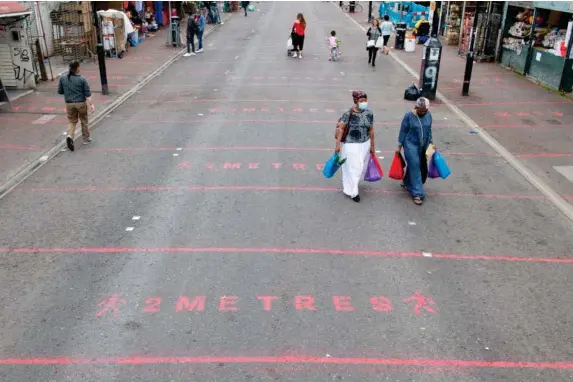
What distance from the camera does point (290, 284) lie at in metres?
6.94

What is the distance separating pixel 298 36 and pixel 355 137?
1732cm

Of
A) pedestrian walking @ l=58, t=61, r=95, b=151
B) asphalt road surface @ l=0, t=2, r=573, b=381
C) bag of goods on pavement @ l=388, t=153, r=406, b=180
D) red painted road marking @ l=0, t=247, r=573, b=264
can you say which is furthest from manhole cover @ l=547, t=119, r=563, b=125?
pedestrian walking @ l=58, t=61, r=95, b=151

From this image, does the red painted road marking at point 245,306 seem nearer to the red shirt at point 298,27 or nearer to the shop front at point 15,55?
the shop front at point 15,55

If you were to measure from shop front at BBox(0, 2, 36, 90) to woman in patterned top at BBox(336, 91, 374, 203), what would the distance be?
1222 cm

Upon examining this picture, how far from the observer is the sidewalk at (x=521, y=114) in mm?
11586

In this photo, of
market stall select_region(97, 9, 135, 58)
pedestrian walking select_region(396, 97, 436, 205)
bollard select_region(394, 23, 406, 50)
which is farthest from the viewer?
bollard select_region(394, 23, 406, 50)

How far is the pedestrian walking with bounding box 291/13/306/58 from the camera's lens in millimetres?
24781

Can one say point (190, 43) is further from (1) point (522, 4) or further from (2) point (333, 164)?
(2) point (333, 164)

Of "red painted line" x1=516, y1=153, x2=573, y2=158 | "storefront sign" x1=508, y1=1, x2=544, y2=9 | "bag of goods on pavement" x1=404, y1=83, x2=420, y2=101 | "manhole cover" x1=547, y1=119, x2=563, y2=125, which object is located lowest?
"red painted line" x1=516, y1=153, x2=573, y2=158

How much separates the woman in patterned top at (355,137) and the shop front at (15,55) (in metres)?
12.2

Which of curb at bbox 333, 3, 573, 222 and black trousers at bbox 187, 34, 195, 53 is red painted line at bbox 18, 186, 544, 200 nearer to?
curb at bbox 333, 3, 573, 222

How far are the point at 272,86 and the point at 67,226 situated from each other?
38.7 feet

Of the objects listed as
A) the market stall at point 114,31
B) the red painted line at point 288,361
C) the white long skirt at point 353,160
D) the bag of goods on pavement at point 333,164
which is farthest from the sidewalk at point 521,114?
the market stall at point 114,31

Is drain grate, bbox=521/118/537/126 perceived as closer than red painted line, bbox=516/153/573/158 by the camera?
No
